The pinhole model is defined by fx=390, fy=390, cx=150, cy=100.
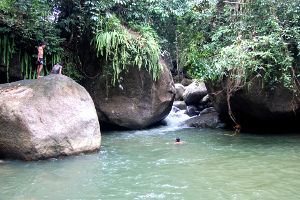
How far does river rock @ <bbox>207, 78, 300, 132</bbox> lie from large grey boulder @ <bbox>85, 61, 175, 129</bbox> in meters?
1.89

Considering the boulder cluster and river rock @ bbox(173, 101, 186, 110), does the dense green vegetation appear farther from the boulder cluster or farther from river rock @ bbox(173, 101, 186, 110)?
river rock @ bbox(173, 101, 186, 110)

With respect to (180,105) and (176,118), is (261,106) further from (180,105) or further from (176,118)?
(180,105)

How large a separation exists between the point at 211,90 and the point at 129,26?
133 inches

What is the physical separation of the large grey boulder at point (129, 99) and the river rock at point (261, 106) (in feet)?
6.20

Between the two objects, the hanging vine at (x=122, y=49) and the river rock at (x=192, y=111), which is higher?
the hanging vine at (x=122, y=49)

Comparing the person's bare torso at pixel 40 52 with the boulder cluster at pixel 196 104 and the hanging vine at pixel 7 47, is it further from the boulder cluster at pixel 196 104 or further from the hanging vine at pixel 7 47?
the boulder cluster at pixel 196 104

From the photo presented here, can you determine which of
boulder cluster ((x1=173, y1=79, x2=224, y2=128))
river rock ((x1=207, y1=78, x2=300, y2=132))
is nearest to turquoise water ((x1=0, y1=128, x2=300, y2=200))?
river rock ((x1=207, y1=78, x2=300, y2=132))

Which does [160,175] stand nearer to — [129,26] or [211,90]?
[211,90]

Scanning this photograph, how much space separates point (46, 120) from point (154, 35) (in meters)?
5.72

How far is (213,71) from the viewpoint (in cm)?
1076

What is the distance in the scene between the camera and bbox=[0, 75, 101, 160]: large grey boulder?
7.79 metres

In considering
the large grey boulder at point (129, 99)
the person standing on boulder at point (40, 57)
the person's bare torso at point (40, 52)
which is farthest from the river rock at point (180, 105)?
the person's bare torso at point (40, 52)

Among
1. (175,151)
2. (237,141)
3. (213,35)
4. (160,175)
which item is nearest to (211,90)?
(213,35)

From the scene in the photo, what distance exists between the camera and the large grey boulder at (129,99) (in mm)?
12273
